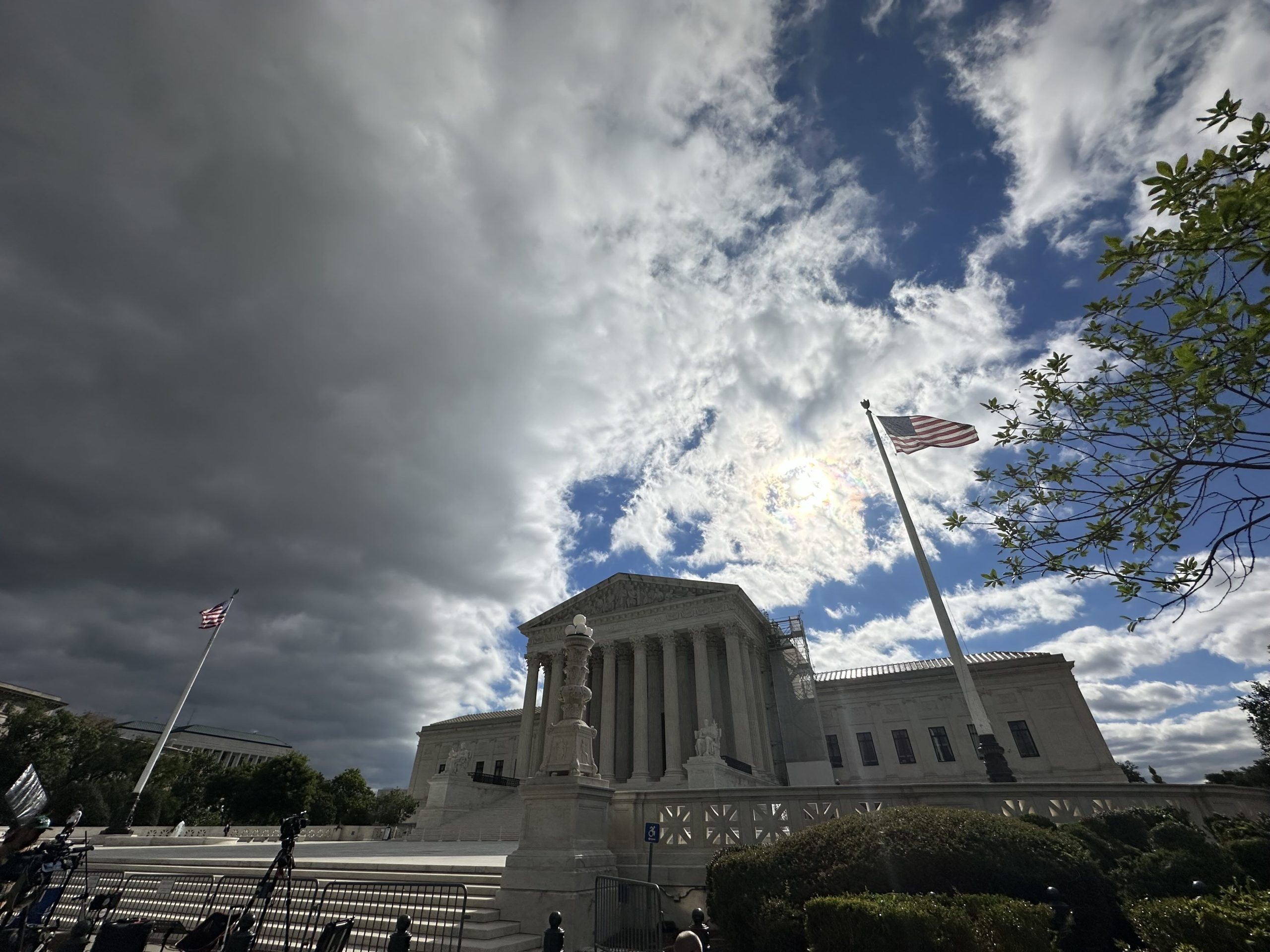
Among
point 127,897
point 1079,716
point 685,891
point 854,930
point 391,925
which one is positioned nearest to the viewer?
Answer: point 854,930

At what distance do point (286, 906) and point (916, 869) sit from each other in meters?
10.0

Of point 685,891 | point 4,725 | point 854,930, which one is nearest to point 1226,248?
point 854,930

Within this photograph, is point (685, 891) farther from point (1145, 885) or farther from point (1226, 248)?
point (1226, 248)

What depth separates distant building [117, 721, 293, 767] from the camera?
105 m

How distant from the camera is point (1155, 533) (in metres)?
7.28

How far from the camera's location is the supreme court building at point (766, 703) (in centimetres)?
3709

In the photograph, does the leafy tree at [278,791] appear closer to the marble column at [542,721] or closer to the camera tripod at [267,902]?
the marble column at [542,721]

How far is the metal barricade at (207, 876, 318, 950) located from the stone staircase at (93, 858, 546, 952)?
77 cm

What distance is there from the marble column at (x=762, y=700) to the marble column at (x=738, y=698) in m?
2.24

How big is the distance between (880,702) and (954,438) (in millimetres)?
35043

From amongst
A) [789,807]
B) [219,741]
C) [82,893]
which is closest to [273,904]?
[82,893]

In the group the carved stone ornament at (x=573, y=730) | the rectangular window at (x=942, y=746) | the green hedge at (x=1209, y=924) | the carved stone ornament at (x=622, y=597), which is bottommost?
the green hedge at (x=1209, y=924)

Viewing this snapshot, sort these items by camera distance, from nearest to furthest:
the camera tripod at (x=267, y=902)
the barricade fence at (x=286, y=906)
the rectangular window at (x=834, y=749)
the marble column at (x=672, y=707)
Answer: the camera tripod at (x=267, y=902) → the barricade fence at (x=286, y=906) → the marble column at (x=672, y=707) → the rectangular window at (x=834, y=749)

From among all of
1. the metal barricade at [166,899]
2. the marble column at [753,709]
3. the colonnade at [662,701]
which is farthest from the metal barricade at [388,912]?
the marble column at [753,709]
